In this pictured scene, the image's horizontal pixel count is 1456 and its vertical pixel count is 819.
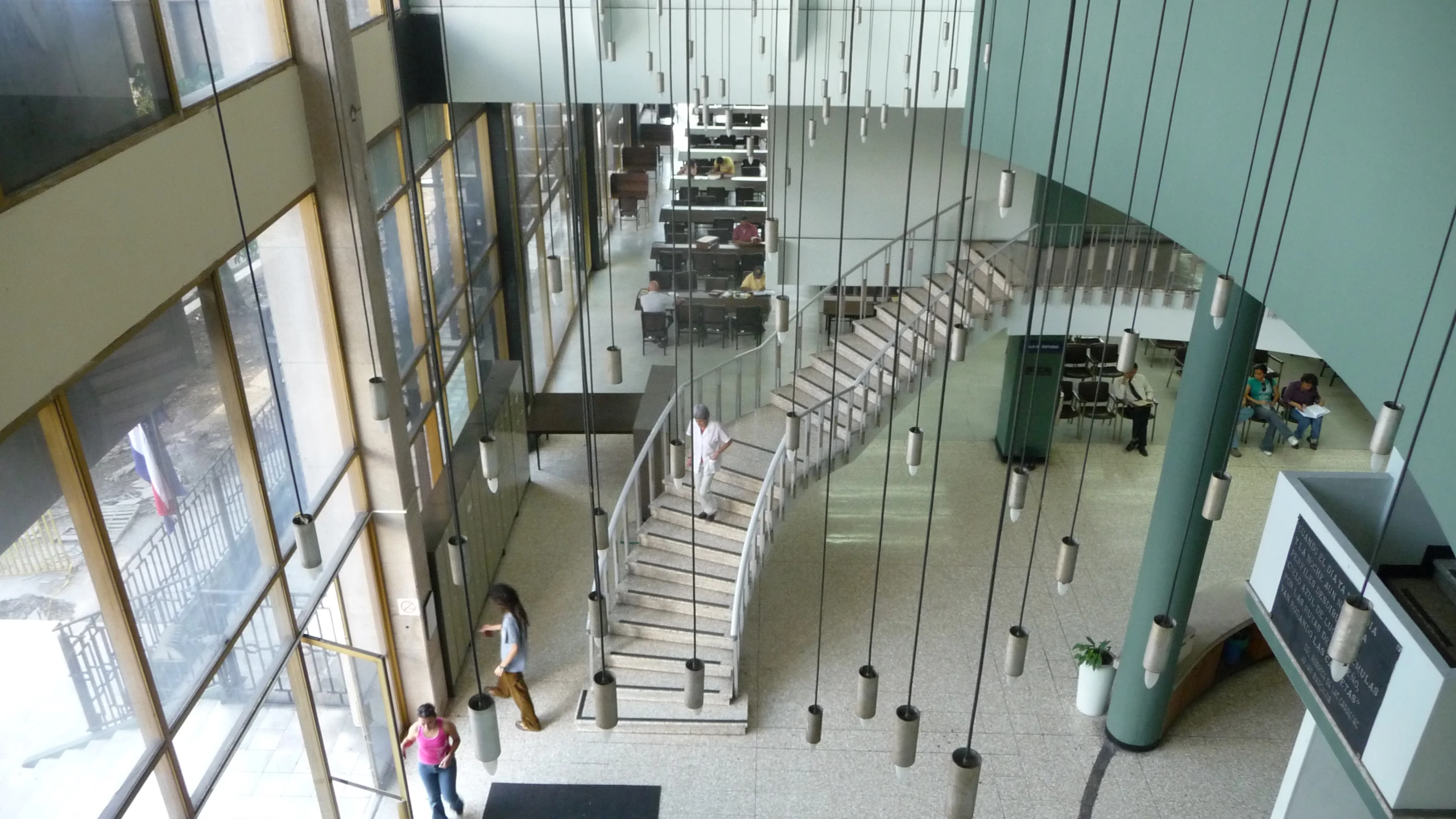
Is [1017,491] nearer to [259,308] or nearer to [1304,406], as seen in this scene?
[259,308]

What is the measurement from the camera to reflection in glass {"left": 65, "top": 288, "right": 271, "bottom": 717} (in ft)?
15.9

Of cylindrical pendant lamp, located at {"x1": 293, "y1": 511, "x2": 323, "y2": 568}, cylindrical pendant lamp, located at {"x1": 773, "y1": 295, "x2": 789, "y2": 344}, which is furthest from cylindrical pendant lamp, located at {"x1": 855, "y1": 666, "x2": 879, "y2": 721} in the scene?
cylindrical pendant lamp, located at {"x1": 293, "y1": 511, "x2": 323, "y2": 568}

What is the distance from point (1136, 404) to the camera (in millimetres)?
12867

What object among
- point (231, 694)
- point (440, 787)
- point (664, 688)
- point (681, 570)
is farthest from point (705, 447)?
point (231, 694)

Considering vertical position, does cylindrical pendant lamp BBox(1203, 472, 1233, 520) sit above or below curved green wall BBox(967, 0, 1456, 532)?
below

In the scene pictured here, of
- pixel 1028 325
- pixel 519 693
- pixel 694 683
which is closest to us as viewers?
pixel 1028 325

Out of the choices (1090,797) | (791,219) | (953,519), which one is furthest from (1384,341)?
(791,219)

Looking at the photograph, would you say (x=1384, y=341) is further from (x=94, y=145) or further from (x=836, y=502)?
(x=836, y=502)

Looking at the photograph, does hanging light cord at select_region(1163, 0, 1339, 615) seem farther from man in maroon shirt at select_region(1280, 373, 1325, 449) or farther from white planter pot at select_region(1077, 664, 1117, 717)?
man in maroon shirt at select_region(1280, 373, 1325, 449)

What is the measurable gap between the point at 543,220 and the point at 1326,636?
10.7 m

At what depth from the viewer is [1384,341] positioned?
4695 mm

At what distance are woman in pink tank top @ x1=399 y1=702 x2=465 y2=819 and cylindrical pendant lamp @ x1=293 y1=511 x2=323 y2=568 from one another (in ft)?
8.67

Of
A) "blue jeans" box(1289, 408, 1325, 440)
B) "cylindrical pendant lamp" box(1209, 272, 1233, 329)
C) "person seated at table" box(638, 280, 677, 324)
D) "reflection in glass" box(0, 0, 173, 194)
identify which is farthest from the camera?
"person seated at table" box(638, 280, 677, 324)

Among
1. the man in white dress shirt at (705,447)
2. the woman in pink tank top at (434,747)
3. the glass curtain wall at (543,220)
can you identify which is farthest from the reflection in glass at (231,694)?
the glass curtain wall at (543,220)
